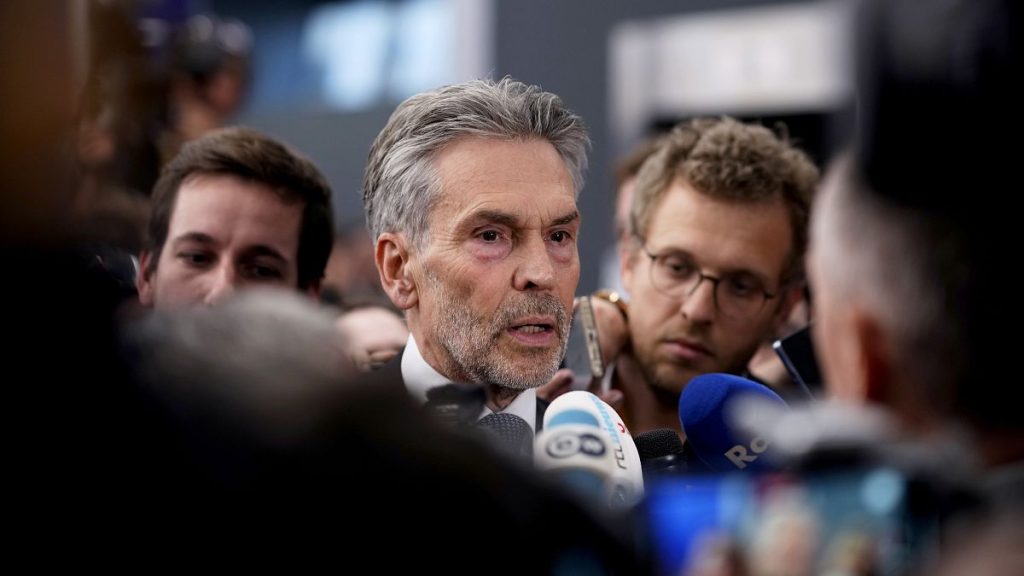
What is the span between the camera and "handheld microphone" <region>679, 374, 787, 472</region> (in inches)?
81.4

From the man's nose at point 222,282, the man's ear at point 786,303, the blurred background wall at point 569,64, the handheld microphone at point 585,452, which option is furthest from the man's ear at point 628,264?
the blurred background wall at point 569,64

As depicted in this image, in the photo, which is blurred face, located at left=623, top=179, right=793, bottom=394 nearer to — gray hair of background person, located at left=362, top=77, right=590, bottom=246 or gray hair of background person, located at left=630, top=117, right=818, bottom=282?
gray hair of background person, located at left=630, top=117, right=818, bottom=282

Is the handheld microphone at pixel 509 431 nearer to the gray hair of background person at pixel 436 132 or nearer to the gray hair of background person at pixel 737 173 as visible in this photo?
the gray hair of background person at pixel 436 132

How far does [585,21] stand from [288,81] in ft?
8.54

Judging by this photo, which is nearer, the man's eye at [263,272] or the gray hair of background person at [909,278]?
the gray hair of background person at [909,278]

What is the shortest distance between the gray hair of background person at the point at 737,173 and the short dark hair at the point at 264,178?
90 centimetres

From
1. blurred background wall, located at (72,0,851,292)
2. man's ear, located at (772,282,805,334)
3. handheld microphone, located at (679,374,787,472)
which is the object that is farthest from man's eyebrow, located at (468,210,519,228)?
blurred background wall, located at (72,0,851,292)

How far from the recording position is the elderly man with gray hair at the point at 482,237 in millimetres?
2578

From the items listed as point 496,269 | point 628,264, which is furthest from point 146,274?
point 628,264

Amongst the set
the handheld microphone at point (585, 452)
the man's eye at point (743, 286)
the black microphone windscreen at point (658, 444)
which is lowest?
the black microphone windscreen at point (658, 444)

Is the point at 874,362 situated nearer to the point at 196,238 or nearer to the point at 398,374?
the point at 398,374

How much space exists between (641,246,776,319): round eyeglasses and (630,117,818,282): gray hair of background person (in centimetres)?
12

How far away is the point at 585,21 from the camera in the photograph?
8.70m

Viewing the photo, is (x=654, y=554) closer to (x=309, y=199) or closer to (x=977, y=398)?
(x=977, y=398)
